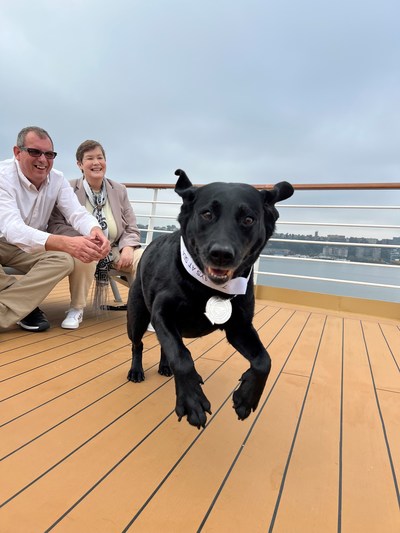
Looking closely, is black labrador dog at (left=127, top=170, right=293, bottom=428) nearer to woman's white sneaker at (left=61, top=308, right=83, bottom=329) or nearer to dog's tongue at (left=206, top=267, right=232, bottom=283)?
dog's tongue at (left=206, top=267, right=232, bottom=283)

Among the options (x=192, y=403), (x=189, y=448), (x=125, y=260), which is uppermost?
(x=125, y=260)

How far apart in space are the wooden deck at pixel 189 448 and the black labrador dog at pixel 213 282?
180mm

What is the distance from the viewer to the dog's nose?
3.22 feet

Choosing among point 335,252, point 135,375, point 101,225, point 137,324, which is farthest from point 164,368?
point 335,252

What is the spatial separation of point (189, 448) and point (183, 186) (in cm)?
92

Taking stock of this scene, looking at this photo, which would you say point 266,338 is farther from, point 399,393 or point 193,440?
point 193,440

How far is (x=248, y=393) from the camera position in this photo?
1054 mm

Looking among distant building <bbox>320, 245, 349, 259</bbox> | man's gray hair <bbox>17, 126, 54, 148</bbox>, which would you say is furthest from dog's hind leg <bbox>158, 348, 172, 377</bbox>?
distant building <bbox>320, 245, 349, 259</bbox>

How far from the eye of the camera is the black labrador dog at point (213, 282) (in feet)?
3.31

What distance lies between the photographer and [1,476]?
2.87ft

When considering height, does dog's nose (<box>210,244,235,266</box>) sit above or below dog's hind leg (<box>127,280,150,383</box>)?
above

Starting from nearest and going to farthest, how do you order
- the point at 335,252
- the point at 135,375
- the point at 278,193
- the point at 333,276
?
the point at 278,193 → the point at 135,375 → the point at 333,276 → the point at 335,252

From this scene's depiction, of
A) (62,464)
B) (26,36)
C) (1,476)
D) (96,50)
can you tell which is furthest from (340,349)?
(26,36)

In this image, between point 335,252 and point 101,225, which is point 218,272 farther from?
point 335,252
